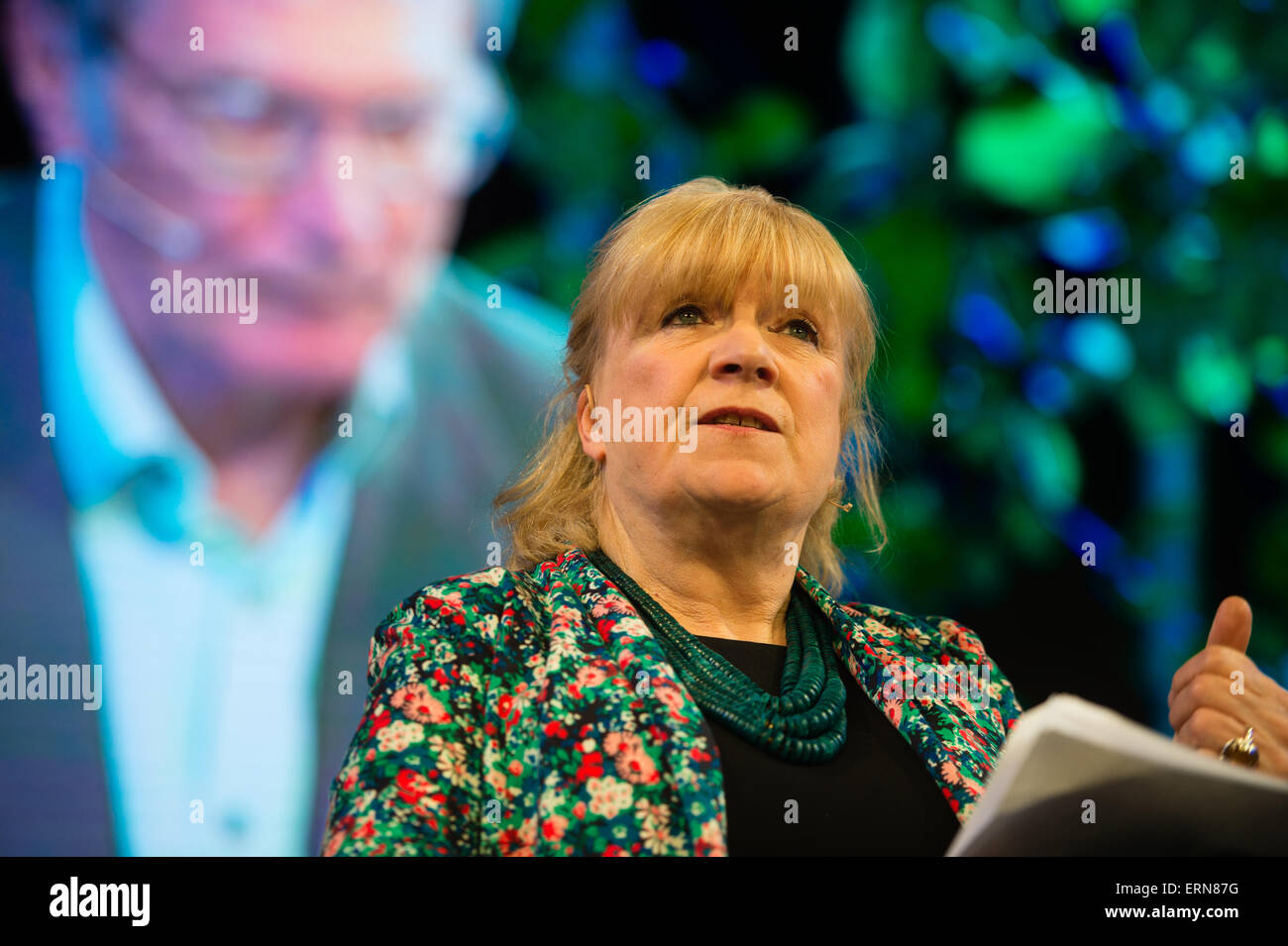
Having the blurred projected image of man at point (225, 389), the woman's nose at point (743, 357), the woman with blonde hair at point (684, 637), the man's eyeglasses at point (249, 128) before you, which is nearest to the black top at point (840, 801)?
the woman with blonde hair at point (684, 637)

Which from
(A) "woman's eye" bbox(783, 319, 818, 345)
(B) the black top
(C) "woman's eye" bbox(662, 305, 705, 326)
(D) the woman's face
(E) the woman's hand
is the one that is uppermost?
(C) "woman's eye" bbox(662, 305, 705, 326)

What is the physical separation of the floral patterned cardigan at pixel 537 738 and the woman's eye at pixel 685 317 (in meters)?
0.33

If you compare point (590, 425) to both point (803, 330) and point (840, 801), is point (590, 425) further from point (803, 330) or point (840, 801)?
point (840, 801)

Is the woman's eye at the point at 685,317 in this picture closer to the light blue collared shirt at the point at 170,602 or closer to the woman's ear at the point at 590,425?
the woman's ear at the point at 590,425

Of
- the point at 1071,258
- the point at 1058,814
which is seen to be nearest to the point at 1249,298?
the point at 1071,258

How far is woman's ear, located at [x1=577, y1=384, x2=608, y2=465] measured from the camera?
154 centimetres

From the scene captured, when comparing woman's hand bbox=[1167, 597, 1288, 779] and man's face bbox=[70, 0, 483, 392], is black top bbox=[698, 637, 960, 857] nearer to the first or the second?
woman's hand bbox=[1167, 597, 1288, 779]

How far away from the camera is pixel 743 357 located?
138 centimetres

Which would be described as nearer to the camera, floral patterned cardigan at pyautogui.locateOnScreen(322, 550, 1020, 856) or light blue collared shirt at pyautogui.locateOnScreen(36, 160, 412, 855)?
floral patterned cardigan at pyautogui.locateOnScreen(322, 550, 1020, 856)

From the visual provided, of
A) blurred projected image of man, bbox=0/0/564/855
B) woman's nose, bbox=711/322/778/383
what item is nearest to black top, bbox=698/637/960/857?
woman's nose, bbox=711/322/778/383

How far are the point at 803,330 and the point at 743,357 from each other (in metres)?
0.15

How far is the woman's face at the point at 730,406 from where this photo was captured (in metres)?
1.39

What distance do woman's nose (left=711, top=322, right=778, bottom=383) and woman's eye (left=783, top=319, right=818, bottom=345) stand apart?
0.09 meters

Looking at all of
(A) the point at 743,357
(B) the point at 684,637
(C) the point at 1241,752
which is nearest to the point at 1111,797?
(C) the point at 1241,752
